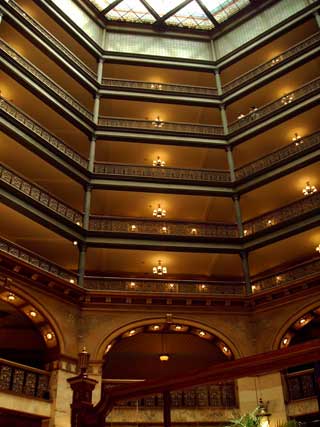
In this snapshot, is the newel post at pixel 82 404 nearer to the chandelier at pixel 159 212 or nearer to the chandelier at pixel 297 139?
the chandelier at pixel 159 212

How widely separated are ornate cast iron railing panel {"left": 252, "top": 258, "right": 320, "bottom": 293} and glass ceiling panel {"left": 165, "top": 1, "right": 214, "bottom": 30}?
19628 mm

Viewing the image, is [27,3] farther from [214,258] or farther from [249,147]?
[214,258]

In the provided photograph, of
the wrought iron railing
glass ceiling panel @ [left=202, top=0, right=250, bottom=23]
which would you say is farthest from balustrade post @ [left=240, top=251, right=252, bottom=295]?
glass ceiling panel @ [left=202, top=0, right=250, bottom=23]

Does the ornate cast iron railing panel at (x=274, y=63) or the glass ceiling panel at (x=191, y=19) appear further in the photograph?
the glass ceiling panel at (x=191, y=19)

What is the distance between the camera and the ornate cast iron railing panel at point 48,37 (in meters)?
23.6

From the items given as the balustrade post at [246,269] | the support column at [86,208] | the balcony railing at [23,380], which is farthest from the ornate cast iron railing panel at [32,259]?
the balustrade post at [246,269]

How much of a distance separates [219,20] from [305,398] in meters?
25.2

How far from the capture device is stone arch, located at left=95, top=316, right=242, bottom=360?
59.6 ft

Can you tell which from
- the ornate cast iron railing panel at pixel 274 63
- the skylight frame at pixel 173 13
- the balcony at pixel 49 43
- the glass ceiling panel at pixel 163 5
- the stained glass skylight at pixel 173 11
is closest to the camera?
the balcony at pixel 49 43

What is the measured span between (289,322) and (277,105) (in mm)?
12923

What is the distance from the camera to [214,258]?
23.5m

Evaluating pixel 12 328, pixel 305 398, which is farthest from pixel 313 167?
pixel 12 328

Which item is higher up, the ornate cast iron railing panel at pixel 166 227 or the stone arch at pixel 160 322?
the ornate cast iron railing panel at pixel 166 227

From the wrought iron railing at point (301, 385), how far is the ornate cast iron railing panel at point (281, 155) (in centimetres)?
1048
